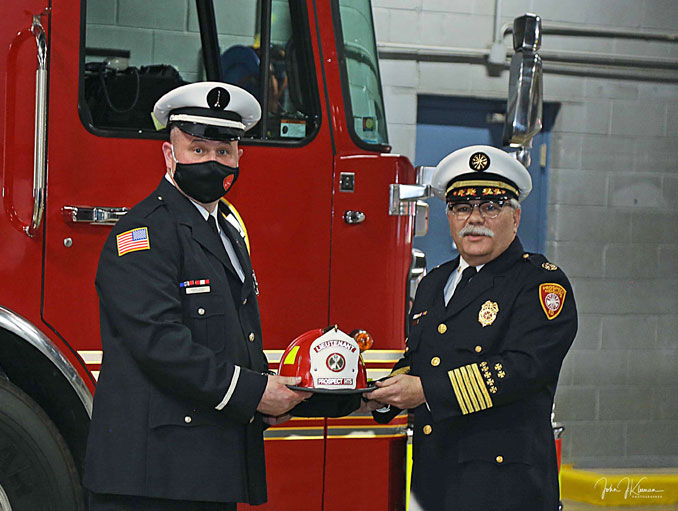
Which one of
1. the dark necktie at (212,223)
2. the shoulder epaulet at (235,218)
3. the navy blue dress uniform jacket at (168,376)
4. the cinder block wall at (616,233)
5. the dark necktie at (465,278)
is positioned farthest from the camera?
the cinder block wall at (616,233)

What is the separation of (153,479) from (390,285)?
3.79 feet

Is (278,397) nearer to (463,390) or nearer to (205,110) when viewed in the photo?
(463,390)

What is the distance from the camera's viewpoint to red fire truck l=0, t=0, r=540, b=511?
262 cm

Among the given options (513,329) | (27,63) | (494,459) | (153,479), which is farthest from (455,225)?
(27,63)

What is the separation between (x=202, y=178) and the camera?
2158 mm

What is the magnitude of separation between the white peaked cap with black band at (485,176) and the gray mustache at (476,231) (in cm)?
8

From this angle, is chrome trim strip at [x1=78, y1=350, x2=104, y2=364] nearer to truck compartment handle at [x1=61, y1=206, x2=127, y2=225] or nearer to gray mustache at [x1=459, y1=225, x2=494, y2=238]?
truck compartment handle at [x1=61, y1=206, x2=127, y2=225]

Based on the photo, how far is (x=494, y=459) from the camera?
2.19 m

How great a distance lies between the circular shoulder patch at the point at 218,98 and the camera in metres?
2.19

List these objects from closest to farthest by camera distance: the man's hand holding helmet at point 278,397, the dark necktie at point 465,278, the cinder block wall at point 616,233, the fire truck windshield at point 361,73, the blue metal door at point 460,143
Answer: the man's hand holding helmet at point 278,397
the dark necktie at point 465,278
the fire truck windshield at point 361,73
the blue metal door at point 460,143
the cinder block wall at point 616,233

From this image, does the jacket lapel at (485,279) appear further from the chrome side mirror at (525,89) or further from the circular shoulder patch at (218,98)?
the circular shoulder patch at (218,98)

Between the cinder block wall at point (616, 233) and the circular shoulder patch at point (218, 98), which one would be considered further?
the cinder block wall at point (616, 233)

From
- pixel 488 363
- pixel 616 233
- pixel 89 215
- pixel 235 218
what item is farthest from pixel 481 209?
pixel 616 233

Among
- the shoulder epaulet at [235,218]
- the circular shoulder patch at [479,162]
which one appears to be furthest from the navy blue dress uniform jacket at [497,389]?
the shoulder epaulet at [235,218]
